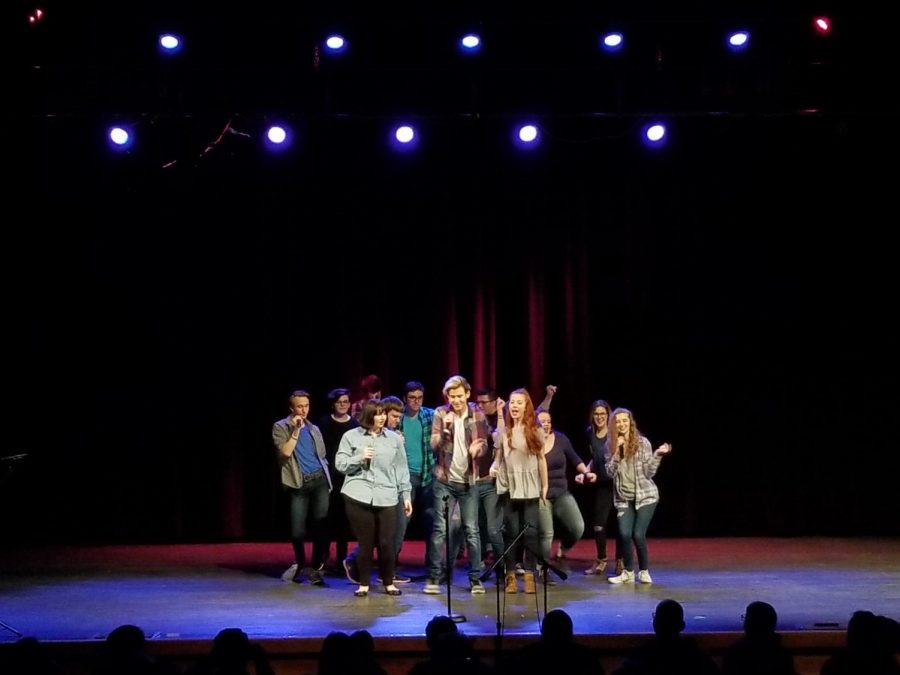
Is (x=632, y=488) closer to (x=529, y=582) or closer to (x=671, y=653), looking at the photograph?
(x=529, y=582)

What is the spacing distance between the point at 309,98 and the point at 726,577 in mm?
5613

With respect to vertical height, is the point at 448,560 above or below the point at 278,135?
below

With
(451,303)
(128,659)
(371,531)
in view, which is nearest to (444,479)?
(371,531)

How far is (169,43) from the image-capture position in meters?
9.96

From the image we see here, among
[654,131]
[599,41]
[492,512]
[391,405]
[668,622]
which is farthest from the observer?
[654,131]

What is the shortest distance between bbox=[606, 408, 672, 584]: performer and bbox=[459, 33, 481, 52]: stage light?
356 cm

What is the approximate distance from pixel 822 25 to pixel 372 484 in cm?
568

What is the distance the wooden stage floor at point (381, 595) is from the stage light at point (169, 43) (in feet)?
15.2

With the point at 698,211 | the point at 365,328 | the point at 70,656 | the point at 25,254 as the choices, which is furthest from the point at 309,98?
the point at 70,656

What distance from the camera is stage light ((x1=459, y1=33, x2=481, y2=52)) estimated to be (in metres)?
10.0

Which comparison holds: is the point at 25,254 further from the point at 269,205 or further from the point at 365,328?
the point at 365,328

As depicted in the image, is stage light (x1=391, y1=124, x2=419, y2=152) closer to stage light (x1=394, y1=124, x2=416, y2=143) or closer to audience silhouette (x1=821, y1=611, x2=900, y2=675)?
stage light (x1=394, y1=124, x2=416, y2=143)

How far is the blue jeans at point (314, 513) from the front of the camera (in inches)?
356

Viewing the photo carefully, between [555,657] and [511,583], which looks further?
[511,583]
